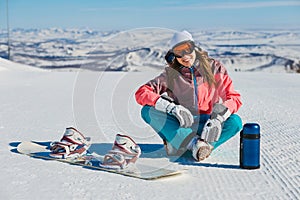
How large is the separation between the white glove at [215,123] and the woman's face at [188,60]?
1.37ft

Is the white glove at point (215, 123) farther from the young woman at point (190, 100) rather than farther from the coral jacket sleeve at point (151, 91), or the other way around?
the coral jacket sleeve at point (151, 91)

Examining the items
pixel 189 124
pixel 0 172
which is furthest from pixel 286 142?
pixel 0 172

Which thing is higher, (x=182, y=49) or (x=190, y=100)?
(x=182, y=49)

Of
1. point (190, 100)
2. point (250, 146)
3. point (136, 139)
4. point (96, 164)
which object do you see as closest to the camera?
point (250, 146)

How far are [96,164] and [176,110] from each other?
76cm

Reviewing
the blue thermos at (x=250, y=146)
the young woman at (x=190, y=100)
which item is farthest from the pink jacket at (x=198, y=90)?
the blue thermos at (x=250, y=146)

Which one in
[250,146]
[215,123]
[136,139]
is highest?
[215,123]

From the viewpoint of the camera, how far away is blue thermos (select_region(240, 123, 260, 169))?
11.2 ft

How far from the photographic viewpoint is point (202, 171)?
344 cm

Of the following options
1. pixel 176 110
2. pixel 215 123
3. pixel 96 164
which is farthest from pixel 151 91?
pixel 96 164

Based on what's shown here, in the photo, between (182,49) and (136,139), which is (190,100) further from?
(136,139)

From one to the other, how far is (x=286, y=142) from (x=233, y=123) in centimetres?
98

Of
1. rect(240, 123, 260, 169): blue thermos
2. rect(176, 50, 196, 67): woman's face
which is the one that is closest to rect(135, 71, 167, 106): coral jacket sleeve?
rect(176, 50, 196, 67): woman's face

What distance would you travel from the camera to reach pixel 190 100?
374cm
